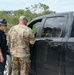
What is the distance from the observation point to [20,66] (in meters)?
7.00

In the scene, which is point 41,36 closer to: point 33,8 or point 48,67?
point 48,67

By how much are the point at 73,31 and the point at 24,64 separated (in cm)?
149

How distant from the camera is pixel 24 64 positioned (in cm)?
685

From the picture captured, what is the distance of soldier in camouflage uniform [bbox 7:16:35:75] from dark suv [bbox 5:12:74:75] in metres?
0.18

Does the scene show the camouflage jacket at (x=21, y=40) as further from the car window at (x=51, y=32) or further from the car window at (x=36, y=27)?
the car window at (x=36, y=27)

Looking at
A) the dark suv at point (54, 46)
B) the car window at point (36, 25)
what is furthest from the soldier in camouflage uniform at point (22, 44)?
the car window at point (36, 25)

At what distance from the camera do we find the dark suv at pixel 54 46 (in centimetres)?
579

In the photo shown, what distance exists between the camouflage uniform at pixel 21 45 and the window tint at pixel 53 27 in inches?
12.6

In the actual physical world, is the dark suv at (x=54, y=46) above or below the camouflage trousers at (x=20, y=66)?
above

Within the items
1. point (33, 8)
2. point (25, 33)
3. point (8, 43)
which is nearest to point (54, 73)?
point (25, 33)

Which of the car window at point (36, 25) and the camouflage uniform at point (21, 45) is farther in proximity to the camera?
the car window at point (36, 25)

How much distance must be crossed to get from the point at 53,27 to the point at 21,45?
82 centimetres

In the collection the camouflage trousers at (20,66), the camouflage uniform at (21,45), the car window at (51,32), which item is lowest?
the camouflage trousers at (20,66)

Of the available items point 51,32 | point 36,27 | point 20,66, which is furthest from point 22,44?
point 36,27
